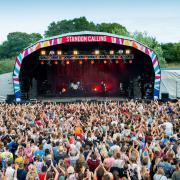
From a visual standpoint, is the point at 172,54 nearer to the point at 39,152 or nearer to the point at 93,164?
the point at 39,152

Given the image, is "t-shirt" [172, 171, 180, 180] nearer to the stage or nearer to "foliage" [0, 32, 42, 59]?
the stage

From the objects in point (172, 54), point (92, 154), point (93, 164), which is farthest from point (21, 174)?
point (172, 54)

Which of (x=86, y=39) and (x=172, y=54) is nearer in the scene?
(x=86, y=39)

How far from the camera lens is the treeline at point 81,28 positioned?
62.1m

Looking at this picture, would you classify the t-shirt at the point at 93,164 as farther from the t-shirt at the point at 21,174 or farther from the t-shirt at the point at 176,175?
the t-shirt at the point at 176,175

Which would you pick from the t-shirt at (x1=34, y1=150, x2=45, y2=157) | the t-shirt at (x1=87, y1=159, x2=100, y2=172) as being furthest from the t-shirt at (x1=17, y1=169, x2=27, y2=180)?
the t-shirt at (x1=34, y1=150, x2=45, y2=157)

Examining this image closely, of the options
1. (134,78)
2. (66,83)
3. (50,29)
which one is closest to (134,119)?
(134,78)

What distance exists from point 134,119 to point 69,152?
20.8 ft

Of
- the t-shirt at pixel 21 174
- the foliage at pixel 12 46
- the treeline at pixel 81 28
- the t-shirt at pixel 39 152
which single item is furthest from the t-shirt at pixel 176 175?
the foliage at pixel 12 46

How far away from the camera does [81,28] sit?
82875 millimetres

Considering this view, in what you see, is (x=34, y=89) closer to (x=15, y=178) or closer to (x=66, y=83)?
(x=66, y=83)

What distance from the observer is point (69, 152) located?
9.29 meters

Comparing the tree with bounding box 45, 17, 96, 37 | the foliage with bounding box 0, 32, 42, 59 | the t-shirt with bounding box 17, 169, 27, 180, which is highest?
the tree with bounding box 45, 17, 96, 37

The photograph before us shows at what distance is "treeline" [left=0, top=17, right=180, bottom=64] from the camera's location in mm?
62062
